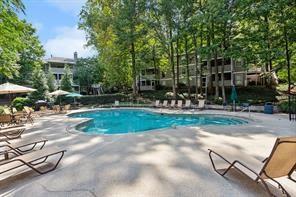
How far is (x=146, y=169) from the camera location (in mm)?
5273

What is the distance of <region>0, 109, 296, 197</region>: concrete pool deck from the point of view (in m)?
4.23

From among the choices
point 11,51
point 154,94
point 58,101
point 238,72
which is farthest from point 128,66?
point 11,51

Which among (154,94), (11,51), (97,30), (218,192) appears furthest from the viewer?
(154,94)

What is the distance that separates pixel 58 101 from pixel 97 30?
390 inches

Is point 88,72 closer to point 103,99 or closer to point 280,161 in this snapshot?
point 103,99

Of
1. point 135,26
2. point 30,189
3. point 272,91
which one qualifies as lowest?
point 30,189

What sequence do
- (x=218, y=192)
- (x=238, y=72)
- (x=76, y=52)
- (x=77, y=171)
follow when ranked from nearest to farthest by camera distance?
(x=218, y=192) → (x=77, y=171) → (x=238, y=72) → (x=76, y=52)

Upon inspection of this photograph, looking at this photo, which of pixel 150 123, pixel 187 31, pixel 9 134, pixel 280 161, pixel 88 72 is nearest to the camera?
pixel 280 161

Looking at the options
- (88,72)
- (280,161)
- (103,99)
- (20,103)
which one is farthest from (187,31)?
(88,72)

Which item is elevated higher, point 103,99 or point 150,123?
point 103,99

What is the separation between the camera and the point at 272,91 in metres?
22.6

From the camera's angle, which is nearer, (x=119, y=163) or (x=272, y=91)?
(x=119, y=163)

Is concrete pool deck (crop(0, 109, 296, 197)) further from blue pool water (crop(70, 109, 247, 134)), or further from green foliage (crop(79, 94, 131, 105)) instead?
green foliage (crop(79, 94, 131, 105))

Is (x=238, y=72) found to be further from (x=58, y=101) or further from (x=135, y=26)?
(x=58, y=101)
